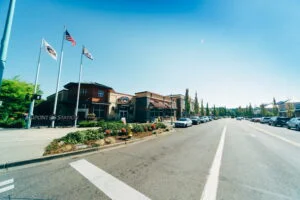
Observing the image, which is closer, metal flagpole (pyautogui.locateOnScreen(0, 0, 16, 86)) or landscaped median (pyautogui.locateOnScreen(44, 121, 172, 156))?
metal flagpole (pyautogui.locateOnScreen(0, 0, 16, 86))

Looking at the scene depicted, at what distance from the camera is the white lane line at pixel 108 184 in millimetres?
3262

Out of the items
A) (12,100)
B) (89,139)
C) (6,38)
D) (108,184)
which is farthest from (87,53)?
(108,184)

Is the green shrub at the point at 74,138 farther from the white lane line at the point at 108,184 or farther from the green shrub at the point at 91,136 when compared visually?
the white lane line at the point at 108,184

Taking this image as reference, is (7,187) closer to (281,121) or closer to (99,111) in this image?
(99,111)

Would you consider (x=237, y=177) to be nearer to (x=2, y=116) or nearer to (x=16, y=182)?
(x=16, y=182)

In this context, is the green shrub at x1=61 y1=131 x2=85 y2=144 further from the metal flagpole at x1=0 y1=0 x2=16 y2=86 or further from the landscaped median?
the metal flagpole at x1=0 y1=0 x2=16 y2=86

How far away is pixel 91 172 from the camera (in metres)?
4.61

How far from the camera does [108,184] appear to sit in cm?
382

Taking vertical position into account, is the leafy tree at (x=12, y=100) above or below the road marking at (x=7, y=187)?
above

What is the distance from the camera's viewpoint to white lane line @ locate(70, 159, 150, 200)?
3262mm

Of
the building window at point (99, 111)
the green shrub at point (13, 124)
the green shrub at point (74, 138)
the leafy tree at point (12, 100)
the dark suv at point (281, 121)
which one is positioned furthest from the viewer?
the dark suv at point (281, 121)

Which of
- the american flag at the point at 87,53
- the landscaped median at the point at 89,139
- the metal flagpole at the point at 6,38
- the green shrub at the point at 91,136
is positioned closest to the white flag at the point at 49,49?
the american flag at the point at 87,53

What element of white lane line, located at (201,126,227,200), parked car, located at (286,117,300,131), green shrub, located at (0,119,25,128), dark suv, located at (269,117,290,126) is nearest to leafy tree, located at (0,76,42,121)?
green shrub, located at (0,119,25,128)

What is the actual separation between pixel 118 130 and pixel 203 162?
753 cm
